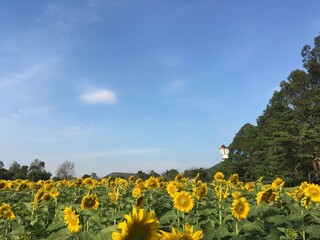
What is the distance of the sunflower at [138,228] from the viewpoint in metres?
1.42

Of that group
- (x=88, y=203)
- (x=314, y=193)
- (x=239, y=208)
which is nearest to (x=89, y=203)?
(x=88, y=203)

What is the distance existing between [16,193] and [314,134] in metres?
38.9

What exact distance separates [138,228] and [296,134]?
45.0m

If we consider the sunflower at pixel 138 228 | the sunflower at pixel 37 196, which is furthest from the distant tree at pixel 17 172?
→ the sunflower at pixel 138 228

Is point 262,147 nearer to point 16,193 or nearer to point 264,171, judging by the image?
point 264,171

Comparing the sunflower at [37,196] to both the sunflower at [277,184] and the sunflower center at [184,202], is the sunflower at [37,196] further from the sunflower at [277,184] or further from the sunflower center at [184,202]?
the sunflower at [277,184]

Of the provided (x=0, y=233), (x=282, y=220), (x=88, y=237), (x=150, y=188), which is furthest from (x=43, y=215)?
(x=282, y=220)

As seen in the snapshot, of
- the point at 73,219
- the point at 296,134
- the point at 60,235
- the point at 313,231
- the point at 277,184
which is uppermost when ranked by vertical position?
the point at 296,134

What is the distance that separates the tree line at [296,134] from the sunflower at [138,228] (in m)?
42.3

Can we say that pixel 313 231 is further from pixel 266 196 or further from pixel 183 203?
pixel 183 203

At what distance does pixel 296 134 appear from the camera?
143 feet

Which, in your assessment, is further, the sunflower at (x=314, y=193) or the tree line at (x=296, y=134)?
the tree line at (x=296, y=134)

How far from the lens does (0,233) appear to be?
4258 millimetres

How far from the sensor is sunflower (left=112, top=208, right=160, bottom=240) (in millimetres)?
1417
